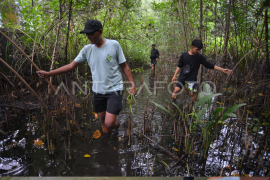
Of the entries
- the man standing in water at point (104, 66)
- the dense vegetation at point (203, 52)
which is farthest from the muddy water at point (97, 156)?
the man standing in water at point (104, 66)

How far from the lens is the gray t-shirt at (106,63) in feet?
8.02

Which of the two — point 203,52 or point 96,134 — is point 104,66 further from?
point 203,52

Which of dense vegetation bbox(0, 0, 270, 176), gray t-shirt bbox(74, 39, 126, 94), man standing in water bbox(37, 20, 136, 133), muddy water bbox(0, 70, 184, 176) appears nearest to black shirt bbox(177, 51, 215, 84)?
dense vegetation bbox(0, 0, 270, 176)

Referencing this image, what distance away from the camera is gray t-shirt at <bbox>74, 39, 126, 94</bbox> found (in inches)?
96.2

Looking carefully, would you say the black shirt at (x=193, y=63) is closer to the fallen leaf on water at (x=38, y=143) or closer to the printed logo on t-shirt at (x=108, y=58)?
the printed logo on t-shirt at (x=108, y=58)

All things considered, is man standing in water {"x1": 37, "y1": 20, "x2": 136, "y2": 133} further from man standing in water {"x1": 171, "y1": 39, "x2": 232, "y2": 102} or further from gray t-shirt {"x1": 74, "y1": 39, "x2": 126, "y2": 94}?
man standing in water {"x1": 171, "y1": 39, "x2": 232, "y2": 102}

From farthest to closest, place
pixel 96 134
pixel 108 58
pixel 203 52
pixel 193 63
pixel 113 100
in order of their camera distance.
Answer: pixel 203 52
pixel 193 63
pixel 96 134
pixel 113 100
pixel 108 58

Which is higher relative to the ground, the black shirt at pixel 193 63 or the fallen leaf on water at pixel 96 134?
the black shirt at pixel 193 63

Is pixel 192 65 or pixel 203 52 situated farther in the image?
pixel 203 52

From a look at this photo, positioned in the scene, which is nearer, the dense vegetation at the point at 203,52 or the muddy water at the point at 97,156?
the muddy water at the point at 97,156

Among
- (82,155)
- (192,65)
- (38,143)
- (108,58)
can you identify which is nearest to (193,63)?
(192,65)

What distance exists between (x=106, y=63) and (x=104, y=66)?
0.05 meters

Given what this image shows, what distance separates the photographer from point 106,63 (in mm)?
2449

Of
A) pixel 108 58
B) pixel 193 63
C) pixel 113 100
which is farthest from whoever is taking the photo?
pixel 193 63
